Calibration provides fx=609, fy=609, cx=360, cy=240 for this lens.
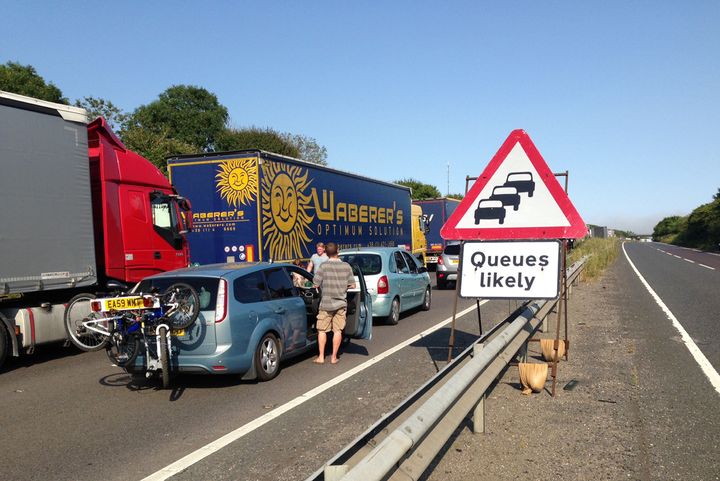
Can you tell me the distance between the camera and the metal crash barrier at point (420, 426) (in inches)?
100

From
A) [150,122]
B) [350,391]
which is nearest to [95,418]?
[350,391]

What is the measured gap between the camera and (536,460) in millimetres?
4477

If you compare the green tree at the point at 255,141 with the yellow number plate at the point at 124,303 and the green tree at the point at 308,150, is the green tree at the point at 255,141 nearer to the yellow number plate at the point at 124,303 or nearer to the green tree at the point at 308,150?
the green tree at the point at 308,150

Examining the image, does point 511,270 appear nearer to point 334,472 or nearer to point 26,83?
point 334,472

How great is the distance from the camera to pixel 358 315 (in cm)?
878

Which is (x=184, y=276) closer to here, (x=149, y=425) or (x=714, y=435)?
(x=149, y=425)

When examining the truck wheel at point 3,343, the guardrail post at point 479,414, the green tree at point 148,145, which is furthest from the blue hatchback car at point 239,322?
the green tree at point 148,145

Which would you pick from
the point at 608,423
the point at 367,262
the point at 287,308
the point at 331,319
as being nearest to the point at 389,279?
the point at 367,262

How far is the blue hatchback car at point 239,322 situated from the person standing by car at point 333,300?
10.7 inches

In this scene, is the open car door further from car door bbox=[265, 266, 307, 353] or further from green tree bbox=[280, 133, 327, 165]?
green tree bbox=[280, 133, 327, 165]

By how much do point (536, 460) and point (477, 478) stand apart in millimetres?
615

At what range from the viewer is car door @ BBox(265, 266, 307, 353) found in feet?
25.7

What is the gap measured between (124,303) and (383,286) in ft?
20.2

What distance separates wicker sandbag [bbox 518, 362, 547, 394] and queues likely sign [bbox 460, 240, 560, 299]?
32.3 inches
